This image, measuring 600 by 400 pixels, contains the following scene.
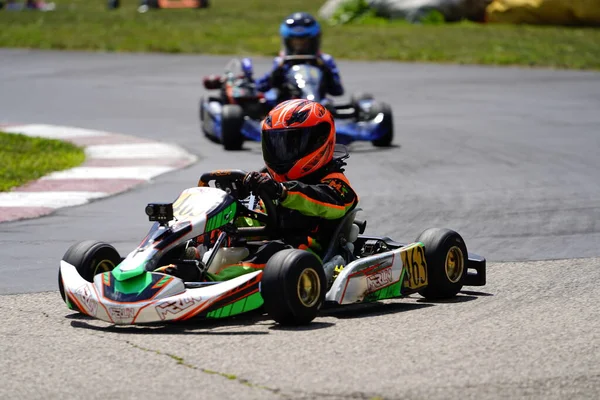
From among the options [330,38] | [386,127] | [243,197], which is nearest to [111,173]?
[386,127]

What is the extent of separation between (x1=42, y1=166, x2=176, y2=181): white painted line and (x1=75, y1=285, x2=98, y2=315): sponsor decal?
16.3ft

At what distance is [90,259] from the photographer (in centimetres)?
566

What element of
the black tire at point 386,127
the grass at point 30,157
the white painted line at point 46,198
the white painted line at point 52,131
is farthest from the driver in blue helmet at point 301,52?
the white painted line at point 46,198

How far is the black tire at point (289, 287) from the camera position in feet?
16.8

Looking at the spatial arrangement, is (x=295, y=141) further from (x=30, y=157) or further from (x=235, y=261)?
(x=30, y=157)

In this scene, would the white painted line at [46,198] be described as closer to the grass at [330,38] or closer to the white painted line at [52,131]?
the white painted line at [52,131]

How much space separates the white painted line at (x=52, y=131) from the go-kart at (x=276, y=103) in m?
1.37

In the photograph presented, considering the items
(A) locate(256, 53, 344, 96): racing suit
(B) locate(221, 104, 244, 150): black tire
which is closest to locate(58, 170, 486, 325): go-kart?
(B) locate(221, 104, 244, 150): black tire

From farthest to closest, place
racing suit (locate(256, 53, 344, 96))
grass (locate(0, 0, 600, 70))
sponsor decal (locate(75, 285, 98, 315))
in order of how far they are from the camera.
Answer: grass (locate(0, 0, 600, 70)) < racing suit (locate(256, 53, 344, 96)) < sponsor decal (locate(75, 285, 98, 315))

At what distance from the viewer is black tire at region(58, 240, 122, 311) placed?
221 inches

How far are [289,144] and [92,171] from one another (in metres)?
5.05

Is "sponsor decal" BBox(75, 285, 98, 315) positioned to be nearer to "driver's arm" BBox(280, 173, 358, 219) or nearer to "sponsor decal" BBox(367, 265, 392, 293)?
"driver's arm" BBox(280, 173, 358, 219)

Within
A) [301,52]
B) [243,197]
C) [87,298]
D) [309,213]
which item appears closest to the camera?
[87,298]

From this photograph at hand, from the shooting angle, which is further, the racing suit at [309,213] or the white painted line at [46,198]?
the white painted line at [46,198]
